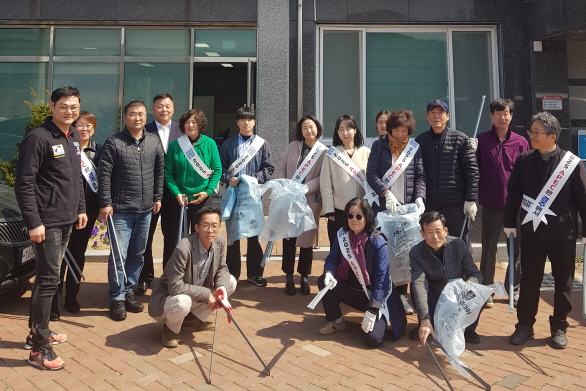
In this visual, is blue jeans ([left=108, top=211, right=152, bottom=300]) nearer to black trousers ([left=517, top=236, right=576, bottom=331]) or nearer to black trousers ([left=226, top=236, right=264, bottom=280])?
black trousers ([left=226, top=236, right=264, bottom=280])

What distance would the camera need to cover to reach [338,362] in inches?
148

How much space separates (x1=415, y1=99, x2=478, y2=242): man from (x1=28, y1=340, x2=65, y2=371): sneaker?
355cm

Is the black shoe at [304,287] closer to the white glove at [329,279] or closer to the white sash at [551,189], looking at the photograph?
the white glove at [329,279]

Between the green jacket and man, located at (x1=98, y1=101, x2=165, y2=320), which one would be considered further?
the green jacket

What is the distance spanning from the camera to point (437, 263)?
4188mm

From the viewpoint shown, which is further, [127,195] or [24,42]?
[24,42]

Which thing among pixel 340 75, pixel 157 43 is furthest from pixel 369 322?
pixel 157 43

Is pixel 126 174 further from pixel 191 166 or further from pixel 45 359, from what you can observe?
pixel 45 359

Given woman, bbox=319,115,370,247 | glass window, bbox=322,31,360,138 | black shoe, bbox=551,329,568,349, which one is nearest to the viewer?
black shoe, bbox=551,329,568,349

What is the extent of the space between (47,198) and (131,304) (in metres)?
1.51

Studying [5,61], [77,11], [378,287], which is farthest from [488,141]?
[5,61]

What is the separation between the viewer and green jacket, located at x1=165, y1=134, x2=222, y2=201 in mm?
5156

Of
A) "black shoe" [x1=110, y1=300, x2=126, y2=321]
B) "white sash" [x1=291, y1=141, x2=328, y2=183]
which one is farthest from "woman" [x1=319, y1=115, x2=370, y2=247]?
"black shoe" [x1=110, y1=300, x2=126, y2=321]

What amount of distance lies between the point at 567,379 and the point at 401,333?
1.25 m
